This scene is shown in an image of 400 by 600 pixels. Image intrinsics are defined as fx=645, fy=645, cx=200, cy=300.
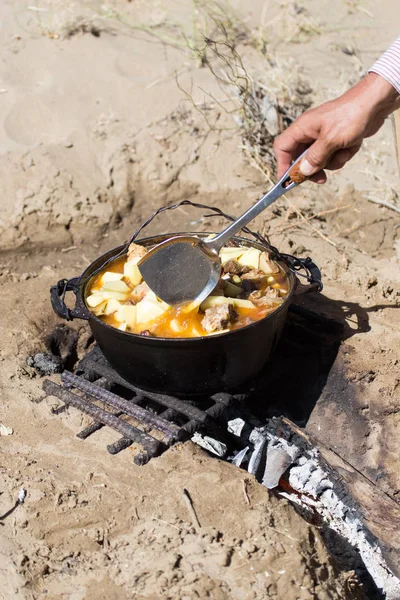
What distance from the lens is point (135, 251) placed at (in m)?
3.84

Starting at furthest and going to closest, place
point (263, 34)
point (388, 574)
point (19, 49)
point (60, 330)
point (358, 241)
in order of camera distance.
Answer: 1. point (263, 34)
2. point (19, 49)
3. point (358, 241)
4. point (60, 330)
5. point (388, 574)

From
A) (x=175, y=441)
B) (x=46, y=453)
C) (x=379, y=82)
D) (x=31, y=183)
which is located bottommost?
(x=31, y=183)

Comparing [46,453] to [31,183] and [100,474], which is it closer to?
[100,474]

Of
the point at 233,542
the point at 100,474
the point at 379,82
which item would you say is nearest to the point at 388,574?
the point at 233,542

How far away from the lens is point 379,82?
3.19 meters

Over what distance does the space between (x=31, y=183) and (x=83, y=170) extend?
0.50m

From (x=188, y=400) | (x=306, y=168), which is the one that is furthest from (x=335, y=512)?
(x=306, y=168)

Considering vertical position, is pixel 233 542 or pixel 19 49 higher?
pixel 233 542

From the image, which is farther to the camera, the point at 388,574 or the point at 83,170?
the point at 83,170

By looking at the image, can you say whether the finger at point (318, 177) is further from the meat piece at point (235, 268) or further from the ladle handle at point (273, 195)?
the meat piece at point (235, 268)

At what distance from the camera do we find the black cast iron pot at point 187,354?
3.27m

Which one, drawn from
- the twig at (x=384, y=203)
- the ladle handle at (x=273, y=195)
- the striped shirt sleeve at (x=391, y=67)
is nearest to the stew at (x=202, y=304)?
the ladle handle at (x=273, y=195)

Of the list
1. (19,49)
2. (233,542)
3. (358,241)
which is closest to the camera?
(233,542)

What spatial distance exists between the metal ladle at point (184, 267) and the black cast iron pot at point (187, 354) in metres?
0.30
